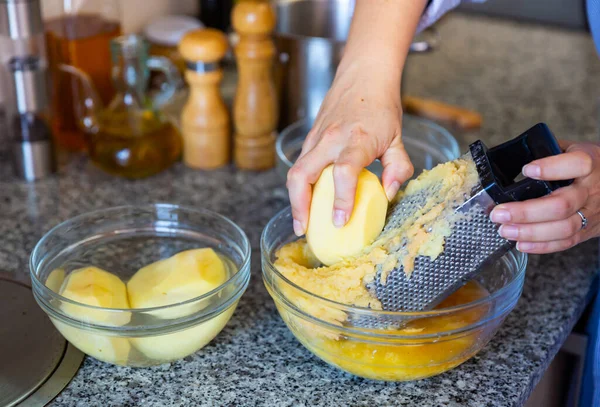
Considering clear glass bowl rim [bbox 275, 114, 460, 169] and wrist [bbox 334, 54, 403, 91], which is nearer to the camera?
wrist [bbox 334, 54, 403, 91]

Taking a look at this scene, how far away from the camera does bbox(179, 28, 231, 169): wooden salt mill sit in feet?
4.17

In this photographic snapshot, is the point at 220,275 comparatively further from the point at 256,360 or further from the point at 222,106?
the point at 222,106

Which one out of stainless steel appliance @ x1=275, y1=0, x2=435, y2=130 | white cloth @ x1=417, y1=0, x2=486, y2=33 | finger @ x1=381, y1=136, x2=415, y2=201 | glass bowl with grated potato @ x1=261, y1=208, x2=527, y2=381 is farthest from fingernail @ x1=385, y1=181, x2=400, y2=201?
stainless steel appliance @ x1=275, y1=0, x2=435, y2=130

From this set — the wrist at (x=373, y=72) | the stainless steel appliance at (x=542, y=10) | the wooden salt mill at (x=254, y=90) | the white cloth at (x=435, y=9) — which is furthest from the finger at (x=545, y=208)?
the stainless steel appliance at (x=542, y=10)

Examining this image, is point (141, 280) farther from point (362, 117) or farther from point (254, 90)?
point (254, 90)

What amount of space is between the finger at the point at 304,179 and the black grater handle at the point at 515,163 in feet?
0.60

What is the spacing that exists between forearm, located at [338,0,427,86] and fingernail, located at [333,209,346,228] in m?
0.22

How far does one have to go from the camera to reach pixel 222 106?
1.35 metres

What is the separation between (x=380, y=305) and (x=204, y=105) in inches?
26.1

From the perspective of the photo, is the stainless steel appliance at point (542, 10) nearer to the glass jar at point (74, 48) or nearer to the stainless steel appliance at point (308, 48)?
the stainless steel appliance at point (308, 48)

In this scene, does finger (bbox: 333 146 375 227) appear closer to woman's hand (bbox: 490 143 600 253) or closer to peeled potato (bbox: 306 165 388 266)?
peeled potato (bbox: 306 165 388 266)

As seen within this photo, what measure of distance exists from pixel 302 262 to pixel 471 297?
0.22 m

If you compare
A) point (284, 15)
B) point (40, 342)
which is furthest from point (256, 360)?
point (284, 15)

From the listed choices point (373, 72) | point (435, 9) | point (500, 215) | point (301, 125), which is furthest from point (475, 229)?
point (301, 125)
